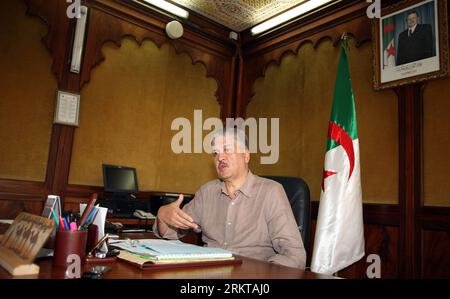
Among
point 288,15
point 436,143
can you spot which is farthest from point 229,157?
point 288,15

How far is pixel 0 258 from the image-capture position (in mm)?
821

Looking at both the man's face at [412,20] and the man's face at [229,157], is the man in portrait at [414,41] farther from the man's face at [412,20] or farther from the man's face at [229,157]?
the man's face at [229,157]

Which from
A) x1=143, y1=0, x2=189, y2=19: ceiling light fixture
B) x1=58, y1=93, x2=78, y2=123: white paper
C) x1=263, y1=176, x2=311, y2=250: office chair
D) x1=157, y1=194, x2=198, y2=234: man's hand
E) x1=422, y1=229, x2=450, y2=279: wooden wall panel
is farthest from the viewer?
x1=143, y1=0, x2=189, y2=19: ceiling light fixture

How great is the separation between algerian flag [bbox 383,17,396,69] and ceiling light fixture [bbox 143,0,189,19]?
6.71 ft

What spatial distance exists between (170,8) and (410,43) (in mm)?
2365

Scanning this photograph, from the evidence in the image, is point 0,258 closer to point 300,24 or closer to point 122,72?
point 122,72

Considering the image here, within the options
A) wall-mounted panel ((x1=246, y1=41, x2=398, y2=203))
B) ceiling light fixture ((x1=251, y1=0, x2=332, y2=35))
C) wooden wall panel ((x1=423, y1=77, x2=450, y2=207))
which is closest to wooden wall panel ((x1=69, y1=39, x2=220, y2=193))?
wall-mounted panel ((x1=246, y1=41, x2=398, y2=203))

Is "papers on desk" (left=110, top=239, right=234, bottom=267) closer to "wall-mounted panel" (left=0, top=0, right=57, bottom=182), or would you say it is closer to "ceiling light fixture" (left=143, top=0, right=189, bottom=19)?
"wall-mounted panel" (left=0, top=0, right=57, bottom=182)

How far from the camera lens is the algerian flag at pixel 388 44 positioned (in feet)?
8.74

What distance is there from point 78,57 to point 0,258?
2.46 metres

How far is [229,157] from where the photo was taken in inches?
71.7

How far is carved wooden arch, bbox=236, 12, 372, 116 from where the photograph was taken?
9.67 ft

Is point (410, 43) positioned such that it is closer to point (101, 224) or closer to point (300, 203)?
point (300, 203)

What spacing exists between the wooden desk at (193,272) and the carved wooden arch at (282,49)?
2.56 metres
